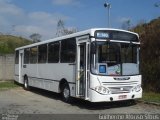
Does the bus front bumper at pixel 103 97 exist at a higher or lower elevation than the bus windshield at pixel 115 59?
lower

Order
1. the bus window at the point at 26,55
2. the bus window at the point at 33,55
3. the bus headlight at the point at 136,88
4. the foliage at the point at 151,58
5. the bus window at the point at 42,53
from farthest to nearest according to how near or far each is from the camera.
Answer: the bus window at the point at 26,55 < the bus window at the point at 33,55 < the bus window at the point at 42,53 < the foliage at the point at 151,58 < the bus headlight at the point at 136,88

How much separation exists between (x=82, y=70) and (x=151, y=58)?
6136mm

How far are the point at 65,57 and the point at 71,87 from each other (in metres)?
1.54

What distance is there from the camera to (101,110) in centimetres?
1460

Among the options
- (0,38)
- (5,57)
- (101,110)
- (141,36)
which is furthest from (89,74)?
(0,38)

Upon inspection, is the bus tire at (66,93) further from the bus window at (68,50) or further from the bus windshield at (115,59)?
the bus windshield at (115,59)

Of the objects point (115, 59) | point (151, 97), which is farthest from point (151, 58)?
point (115, 59)

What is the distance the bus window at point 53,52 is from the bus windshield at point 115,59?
379cm

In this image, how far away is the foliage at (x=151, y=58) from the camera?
19562 mm

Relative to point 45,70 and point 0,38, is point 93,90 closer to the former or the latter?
point 45,70

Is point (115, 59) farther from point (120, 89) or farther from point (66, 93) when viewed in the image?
point (66, 93)

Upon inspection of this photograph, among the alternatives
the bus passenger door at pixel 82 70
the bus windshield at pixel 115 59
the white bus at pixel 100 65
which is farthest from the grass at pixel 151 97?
the bus passenger door at pixel 82 70

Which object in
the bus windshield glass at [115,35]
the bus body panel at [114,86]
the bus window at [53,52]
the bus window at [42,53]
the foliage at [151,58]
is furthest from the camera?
the bus window at [42,53]

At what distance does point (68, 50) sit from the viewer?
16.7m
